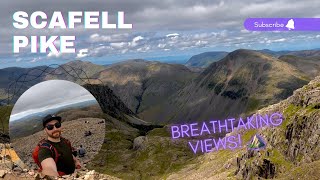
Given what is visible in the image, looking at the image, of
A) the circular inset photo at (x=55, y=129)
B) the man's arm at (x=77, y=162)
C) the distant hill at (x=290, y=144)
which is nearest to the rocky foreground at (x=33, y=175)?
the man's arm at (x=77, y=162)

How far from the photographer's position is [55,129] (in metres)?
10.8

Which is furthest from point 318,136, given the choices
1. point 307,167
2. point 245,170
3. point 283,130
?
point 307,167

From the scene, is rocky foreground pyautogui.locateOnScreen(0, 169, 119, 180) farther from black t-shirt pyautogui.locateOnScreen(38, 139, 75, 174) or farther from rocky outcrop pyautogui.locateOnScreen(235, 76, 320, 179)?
rocky outcrop pyautogui.locateOnScreen(235, 76, 320, 179)

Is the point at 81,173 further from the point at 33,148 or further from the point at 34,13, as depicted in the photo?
the point at 34,13

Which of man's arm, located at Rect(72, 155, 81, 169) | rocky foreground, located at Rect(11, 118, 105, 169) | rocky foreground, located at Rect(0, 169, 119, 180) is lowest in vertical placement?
rocky foreground, located at Rect(0, 169, 119, 180)

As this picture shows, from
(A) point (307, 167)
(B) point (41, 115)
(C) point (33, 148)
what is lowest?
(A) point (307, 167)

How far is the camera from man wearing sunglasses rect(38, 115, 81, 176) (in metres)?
10.3

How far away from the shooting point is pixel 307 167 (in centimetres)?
5188

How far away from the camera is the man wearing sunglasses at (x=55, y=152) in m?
10.3

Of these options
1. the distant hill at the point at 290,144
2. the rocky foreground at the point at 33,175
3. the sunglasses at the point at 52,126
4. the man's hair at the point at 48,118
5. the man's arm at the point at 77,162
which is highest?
the man's hair at the point at 48,118

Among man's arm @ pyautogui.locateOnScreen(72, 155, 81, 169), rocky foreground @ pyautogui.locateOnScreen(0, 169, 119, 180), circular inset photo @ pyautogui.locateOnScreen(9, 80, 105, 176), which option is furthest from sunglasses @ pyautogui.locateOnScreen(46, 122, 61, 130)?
rocky foreground @ pyautogui.locateOnScreen(0, 169, 119, 180)

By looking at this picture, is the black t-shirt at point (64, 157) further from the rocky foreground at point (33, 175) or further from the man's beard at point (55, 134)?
the rocky foreground at point (33, 175)

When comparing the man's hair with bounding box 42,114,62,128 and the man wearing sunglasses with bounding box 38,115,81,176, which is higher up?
the man's hair with bounding box 42,114,62,128

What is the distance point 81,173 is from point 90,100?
285 cm
